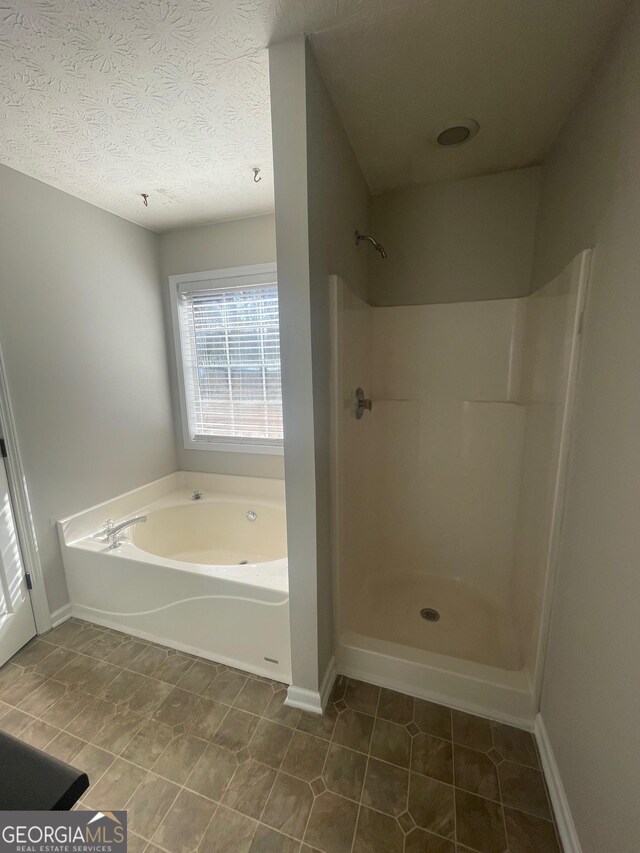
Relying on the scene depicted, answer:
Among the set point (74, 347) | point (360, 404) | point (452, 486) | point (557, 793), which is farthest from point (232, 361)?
point (557, 793)

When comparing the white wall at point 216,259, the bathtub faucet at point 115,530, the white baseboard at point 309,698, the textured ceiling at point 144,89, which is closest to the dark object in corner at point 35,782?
the white baseboard at point 309,698

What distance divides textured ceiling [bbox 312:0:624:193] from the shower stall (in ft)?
2.12

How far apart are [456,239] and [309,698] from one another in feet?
7.69

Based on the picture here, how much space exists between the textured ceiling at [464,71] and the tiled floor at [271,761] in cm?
238

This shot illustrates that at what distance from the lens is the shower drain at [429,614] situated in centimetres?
188

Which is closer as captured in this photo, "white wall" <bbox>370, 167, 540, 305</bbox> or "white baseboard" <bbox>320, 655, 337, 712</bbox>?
"white baseboard" <bbox>320, 655, 337, 712</bbox>

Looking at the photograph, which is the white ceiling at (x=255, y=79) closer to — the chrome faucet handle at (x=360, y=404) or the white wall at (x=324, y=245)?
the white wall at (x=324, y=245)

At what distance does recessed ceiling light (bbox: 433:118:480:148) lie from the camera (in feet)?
4.57

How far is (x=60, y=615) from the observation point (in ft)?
6.52

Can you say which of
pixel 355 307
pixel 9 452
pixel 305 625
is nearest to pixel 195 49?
pixel 355 307

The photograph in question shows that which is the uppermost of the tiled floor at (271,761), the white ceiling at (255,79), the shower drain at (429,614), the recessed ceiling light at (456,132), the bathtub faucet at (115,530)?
the white ceiling at (255,79)

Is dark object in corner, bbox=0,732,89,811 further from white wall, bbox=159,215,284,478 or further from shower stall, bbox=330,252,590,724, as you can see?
white wall, bbox=159,215,284,478

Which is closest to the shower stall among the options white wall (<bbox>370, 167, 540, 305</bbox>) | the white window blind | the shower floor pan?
the shower floor pan

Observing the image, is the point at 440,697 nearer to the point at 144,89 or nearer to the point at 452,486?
the point at 452,486
